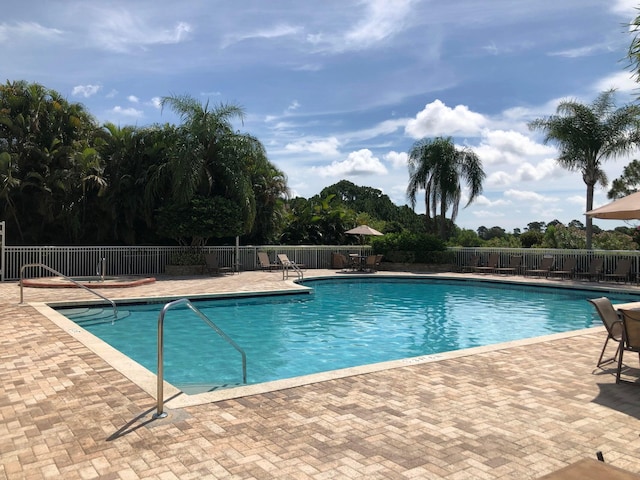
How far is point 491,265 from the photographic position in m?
20.8

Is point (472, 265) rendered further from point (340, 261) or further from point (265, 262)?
point (265, 262)

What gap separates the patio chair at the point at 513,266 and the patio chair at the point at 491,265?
20 cm

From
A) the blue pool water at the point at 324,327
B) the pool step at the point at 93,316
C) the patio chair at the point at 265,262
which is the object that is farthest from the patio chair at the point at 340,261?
the pool step at the point at 93,316

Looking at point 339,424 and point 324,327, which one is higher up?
point 339,424

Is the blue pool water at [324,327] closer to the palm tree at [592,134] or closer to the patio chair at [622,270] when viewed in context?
the patio chair at [622,270]

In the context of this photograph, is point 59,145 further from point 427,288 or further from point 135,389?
point 135,389

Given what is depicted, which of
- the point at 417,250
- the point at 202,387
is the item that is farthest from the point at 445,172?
the point at 202,387

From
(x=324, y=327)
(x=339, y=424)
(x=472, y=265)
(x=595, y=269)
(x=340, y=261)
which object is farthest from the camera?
(x=340, y=261)

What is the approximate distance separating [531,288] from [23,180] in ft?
60.4

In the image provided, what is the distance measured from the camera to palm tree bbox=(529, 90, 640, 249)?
20172mm

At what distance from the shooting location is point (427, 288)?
17.5 meters

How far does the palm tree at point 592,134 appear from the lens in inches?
794

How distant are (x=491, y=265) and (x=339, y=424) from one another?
60.3 ft

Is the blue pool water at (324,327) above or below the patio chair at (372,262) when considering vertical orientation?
below
